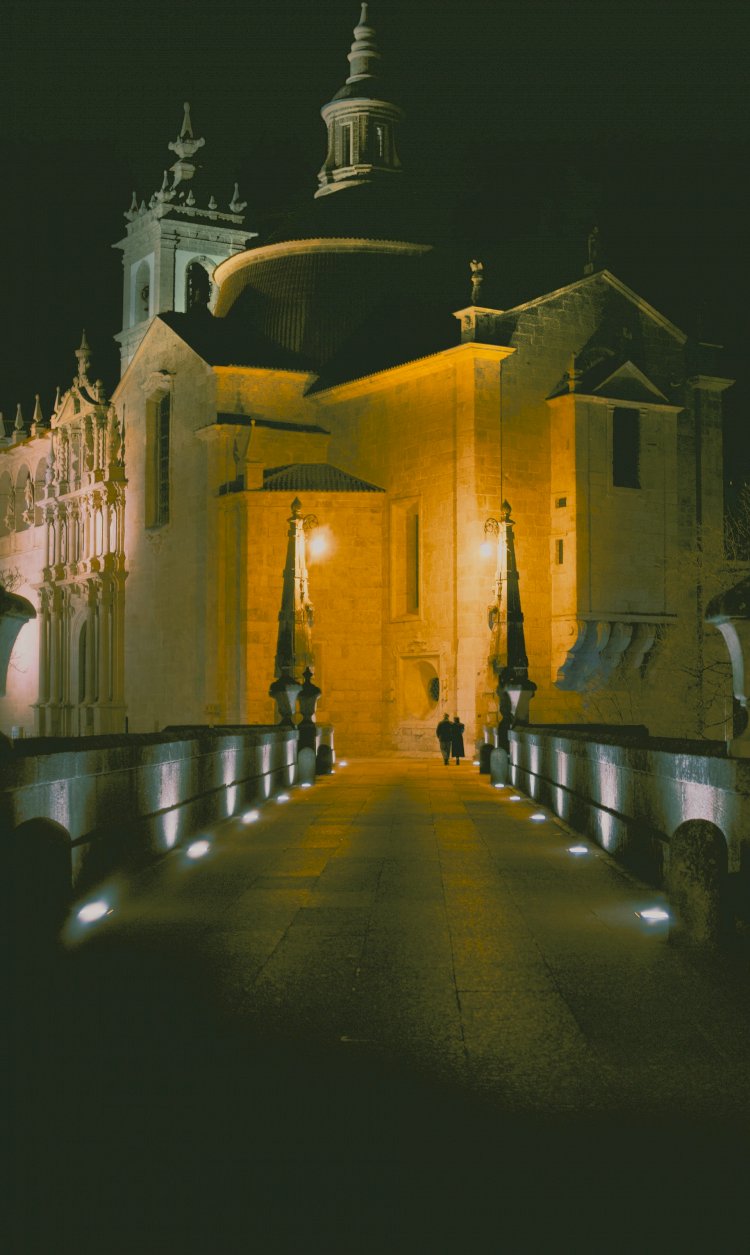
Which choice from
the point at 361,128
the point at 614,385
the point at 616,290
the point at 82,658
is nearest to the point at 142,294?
the point at 361,128

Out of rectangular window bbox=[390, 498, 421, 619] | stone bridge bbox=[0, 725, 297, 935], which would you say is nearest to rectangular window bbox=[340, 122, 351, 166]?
rectangular window bbox=[390, 498, 421, 619]

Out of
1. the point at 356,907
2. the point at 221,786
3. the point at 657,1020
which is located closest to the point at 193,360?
the point at 221,786

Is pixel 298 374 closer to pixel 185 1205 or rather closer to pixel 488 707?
pixel 488 707

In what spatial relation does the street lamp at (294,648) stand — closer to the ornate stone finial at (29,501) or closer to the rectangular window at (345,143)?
the rectangular window at (345,143)

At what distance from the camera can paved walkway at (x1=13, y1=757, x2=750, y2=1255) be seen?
4766mm

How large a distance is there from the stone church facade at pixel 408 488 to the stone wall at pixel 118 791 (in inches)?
753

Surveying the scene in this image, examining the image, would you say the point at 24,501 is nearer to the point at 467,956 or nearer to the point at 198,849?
the point at 198,849

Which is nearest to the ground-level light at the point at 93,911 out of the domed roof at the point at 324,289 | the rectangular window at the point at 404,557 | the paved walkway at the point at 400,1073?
the paved walkway at the point at 400,1073

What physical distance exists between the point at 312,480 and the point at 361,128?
A: 21452mm

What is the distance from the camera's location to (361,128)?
2491 inches

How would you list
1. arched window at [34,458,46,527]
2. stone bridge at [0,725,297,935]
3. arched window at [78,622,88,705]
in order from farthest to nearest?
arched window at [34,458,46,527] < arched window at [78,622,88,705] < stone bridge at [0,725,297,935]

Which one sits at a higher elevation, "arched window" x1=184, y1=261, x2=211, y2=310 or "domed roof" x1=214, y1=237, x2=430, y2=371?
"arched window" x1=184, y1=261, x2=211, y2=310

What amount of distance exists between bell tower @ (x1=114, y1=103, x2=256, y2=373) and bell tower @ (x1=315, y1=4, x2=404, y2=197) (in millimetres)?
16258

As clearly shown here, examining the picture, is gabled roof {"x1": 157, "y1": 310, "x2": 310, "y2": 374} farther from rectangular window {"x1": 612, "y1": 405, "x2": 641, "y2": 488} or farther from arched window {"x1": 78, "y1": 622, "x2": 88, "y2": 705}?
arched window {"x1": 78, "y1": 622, "x2": 88, "y2": 705}
